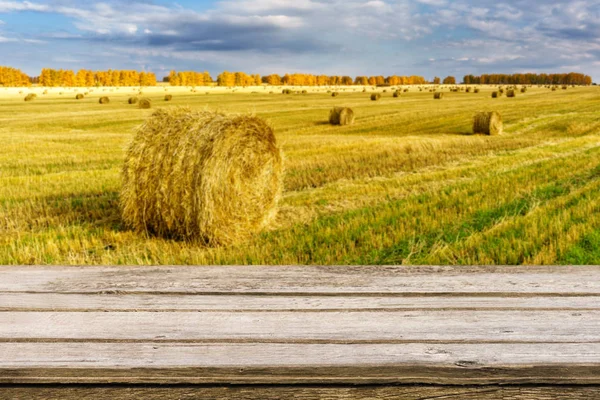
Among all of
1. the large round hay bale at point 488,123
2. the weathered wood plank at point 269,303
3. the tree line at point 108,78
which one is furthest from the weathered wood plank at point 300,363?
the tree line at point 108,78

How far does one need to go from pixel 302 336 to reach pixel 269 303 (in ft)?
1.19

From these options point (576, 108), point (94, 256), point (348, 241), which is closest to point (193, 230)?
point (94, 256)

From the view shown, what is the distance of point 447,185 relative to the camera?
39.9 feet

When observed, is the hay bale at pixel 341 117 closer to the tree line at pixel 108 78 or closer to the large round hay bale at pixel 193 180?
the large round hay bale at pixel 193 180

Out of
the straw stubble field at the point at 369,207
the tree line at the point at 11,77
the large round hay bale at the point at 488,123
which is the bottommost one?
the straw stubble field at the point at 369,207

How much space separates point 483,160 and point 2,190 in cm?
1234

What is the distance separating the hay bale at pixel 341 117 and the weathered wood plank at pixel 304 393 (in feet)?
94.9

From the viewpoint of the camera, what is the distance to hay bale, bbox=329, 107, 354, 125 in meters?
30.4

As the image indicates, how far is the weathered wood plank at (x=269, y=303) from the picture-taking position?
2.38 m

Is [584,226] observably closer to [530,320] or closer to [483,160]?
[530,320]

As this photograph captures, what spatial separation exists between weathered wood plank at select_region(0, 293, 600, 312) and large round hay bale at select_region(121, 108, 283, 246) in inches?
214

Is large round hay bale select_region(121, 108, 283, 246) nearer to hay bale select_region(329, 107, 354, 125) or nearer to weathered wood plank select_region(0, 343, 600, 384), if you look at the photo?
weathered wood plank select_region(0, 343, 600, 384)

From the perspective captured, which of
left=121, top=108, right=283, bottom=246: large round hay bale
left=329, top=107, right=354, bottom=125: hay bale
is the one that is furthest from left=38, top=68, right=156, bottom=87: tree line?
left=121, top=108, right=283, bottom=246: large round hay bale

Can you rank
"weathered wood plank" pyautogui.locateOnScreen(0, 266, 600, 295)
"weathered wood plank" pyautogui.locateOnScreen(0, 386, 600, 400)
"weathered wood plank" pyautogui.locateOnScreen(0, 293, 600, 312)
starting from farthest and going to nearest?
"weathered wood plank" pyautogui.locateOnScreen(0, 266, 600, 295) → "weathered wood plank" pyautogui.locateOnScreen(0, 293, 600, 312) → "weathered wood plank" pyautogui.locateOnScreen(0, 386, 600, 400)
